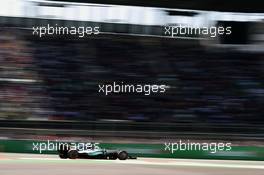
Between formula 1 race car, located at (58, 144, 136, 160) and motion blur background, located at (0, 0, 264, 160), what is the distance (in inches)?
31.1

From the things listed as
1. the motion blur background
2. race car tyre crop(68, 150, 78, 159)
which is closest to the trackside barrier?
the motion blur background

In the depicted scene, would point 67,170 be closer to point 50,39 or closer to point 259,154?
point 259,154

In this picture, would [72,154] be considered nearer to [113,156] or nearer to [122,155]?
[113,156]

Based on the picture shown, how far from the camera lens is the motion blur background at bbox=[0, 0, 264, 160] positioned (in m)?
10.1

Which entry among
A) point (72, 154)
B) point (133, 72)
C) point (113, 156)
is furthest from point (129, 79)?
point (72, 154)

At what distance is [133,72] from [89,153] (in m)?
3.56

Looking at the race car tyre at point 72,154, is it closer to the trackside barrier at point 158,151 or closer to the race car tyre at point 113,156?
the race car tyre at point 113,156

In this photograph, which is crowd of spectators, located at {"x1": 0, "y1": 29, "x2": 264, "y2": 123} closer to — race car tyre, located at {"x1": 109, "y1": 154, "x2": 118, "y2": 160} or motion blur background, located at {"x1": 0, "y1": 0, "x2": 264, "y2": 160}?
motion blur background, located at {"x1": 0, "y1": 0, "x2": 264, "y2": 160}

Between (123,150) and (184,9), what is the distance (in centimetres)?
345

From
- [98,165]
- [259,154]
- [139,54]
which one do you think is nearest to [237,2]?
[139,54]

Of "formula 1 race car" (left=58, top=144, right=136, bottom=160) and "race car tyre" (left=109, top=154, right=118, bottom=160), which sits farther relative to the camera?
"race car tyre" (left=109, top=154, right=118, bottom=160)

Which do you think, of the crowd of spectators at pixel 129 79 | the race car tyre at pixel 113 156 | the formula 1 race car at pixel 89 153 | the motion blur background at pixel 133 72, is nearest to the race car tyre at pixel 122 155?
the formula 1 race car at pixel 89 153

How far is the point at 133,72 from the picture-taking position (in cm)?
1121

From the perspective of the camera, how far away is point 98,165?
19.9 ft
